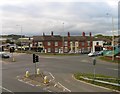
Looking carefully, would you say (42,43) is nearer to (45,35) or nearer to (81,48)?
(45,35)

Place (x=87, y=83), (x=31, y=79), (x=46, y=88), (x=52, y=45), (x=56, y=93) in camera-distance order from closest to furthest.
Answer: (x=56, y=93)
(x=46, y=88)
(x=87, y=83)
(x=31, y=79)
(x=52, y=45)

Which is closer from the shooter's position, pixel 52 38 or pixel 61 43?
pixel 52 38

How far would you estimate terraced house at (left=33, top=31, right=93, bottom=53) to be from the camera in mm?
90500

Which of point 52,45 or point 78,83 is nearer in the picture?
point 78,83

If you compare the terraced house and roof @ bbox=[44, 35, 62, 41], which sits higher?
roof @ bbox=[44, 35, 62, 41]

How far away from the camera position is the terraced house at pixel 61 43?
297ft

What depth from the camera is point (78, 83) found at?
23984mm

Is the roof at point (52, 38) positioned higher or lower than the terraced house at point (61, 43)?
higher

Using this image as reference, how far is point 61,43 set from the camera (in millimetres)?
91875

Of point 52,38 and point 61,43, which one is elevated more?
point 52,38

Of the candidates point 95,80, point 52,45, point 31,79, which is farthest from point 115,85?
point 52,45

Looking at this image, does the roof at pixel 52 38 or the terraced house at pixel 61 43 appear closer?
the terraced house at pixel 61 43

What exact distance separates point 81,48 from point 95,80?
70909 millimetres

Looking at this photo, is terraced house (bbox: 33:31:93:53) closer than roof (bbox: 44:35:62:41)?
Yes
